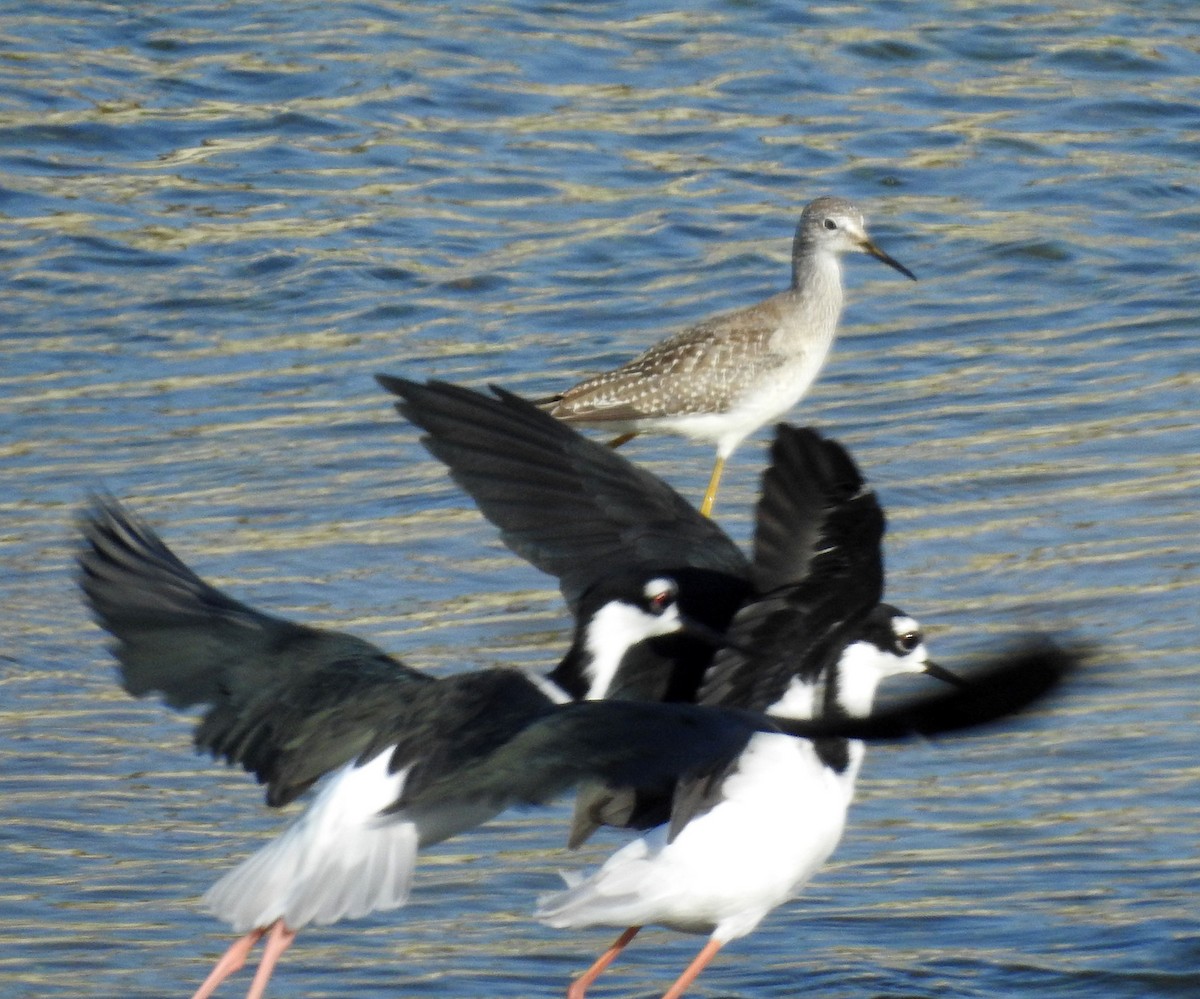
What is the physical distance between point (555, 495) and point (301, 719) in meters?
1.14

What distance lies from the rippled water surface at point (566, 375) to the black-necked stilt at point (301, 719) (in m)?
0.75

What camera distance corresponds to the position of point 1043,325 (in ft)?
35.2

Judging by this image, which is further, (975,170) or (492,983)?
(975,170)

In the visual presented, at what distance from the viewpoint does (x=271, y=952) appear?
5.07 meters

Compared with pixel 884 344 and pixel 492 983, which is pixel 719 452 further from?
pixel 492 983

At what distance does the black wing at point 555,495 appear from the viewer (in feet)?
19.7

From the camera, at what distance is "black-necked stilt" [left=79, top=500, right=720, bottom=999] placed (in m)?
4.79

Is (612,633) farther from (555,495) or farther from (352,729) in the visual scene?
(352,729)

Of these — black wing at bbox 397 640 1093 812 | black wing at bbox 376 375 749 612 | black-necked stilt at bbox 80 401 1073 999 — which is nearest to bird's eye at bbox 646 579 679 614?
black-necked stilt at bbox 80 401 1073 999

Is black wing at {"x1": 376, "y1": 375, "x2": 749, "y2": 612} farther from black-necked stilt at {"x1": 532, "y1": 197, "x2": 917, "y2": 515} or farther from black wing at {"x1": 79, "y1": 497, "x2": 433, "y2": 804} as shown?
black-necked stilt at {"x1": 532, "y1": 197, "x2": 917, "y2": 515}

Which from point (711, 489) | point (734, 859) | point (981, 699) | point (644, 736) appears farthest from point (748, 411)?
point (981, 699)

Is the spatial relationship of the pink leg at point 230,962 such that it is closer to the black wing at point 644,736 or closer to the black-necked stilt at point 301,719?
the black-necked stilt at point 301,719

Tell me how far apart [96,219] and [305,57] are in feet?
7.75

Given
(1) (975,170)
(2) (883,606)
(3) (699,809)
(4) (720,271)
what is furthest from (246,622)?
(1) (975,170)
